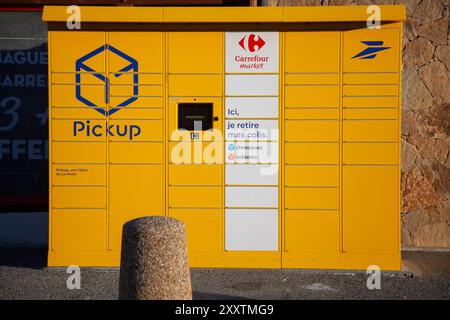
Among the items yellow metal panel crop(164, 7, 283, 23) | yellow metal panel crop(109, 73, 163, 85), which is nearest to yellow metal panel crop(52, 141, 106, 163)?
yellow metal panel crop(109, 73, 163, 85)

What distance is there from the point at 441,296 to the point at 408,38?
434 centimetres

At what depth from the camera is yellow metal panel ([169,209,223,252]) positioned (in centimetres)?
790

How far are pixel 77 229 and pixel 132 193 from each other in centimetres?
78

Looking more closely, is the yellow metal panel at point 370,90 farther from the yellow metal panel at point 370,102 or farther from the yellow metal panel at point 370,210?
the yellow metal panel at point 370,210

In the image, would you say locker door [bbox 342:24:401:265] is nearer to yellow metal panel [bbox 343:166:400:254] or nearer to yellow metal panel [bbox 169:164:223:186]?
yellow metal panel [bbox 343:166:400:254]

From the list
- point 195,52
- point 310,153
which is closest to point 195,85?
point 195,52

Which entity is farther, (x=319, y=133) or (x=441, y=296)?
(x=319, y=133)

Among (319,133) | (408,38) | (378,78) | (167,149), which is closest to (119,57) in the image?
(167,149)

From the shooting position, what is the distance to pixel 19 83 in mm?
9984

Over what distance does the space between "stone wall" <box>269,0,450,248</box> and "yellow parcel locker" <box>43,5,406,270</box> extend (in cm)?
216

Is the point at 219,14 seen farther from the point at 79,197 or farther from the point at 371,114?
the point at 79,197

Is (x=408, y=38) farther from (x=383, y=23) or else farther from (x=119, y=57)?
(x=119, y=57)

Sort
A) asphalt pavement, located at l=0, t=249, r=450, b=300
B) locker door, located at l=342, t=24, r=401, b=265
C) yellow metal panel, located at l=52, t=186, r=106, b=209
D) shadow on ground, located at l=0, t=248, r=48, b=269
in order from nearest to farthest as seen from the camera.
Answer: asphalt pavement, located at l=0, t=249, r=450, b=300 < locker door, located at l=342, t=24, r=401, b=265 < yellow metal panel, located at l=52, t=186, r=106, b=209 < shadow on ground, located at l=0, t=248, r=48, b=269

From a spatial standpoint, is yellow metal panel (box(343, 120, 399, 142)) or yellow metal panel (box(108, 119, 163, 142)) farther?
yellow metal panel (box(108, 119, 163, 142))
